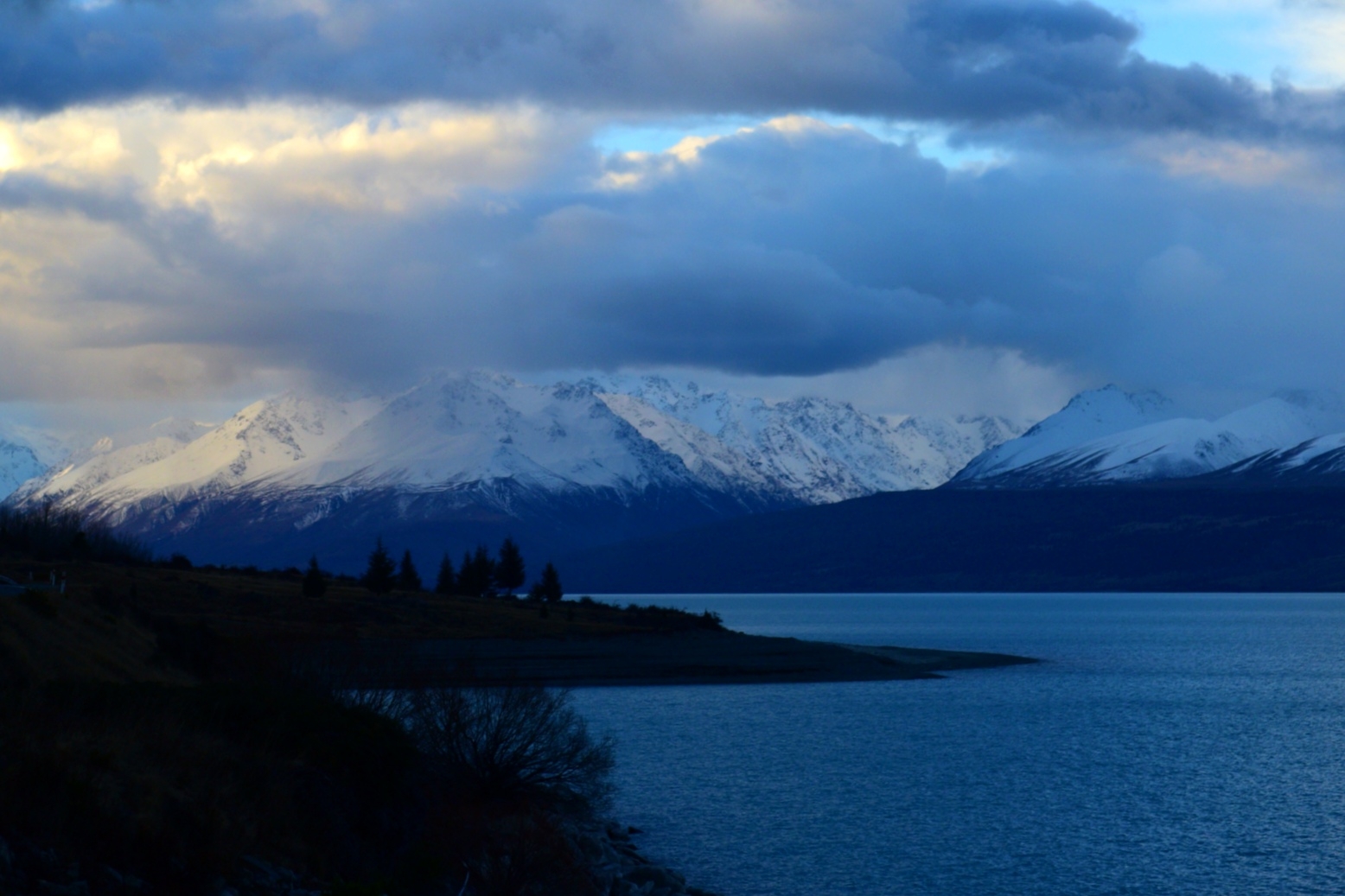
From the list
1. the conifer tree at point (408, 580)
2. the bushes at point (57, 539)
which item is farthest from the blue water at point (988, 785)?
the conifer tree at point (408, 580)

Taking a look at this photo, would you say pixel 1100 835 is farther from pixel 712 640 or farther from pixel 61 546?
pixel 61 546

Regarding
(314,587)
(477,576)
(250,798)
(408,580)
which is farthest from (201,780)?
(477,576)

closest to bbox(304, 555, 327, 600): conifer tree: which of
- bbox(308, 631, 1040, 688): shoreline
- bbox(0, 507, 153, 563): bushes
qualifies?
bbox(308, 631, 1040, 688): shoreline

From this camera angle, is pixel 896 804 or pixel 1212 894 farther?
pixel 896 804

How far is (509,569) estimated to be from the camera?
175 metres

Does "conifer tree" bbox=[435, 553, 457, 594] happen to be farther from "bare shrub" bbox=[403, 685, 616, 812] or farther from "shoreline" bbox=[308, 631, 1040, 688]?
"bare shrub" bbox=[403, 685, 616, 812]

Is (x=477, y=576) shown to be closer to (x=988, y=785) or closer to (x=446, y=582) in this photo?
(x=446, y=582)

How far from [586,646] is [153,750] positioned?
8972 centimetres

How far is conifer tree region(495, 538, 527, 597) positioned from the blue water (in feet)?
254

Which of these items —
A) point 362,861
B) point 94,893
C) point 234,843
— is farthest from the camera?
point 362,861

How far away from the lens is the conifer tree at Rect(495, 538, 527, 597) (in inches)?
6821

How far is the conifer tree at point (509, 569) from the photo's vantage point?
17325 centimetres

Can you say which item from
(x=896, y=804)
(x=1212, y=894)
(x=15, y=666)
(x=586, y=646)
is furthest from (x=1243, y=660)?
(x=15, y=666)

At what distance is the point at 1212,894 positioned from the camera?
4041 cm
